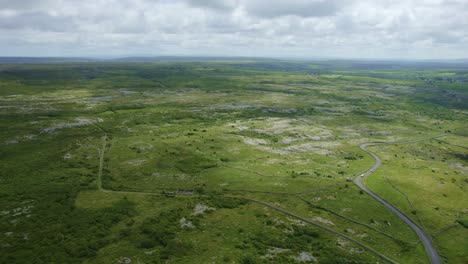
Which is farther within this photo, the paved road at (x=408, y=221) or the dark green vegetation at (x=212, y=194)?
the paved road at (x=408, y=221)

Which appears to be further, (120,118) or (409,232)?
(120,118)

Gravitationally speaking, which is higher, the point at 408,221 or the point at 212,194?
the point at 212,194

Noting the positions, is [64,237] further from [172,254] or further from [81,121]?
[81,121]

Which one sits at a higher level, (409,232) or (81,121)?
(81,121)

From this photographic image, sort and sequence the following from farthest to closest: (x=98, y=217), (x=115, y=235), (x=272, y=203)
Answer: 1. (x=272, y=203)
2. (x=98, y=217)
3. (x=115, y=235)

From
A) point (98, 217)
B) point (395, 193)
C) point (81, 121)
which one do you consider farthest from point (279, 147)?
point (81, 121)

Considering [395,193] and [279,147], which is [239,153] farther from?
[395,193]

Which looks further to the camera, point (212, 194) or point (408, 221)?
point (212, 194)

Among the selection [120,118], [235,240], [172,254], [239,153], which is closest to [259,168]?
[239,153]

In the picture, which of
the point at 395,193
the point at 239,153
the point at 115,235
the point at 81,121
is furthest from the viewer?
the point at 81,121

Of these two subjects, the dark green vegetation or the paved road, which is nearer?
the dark green vegetation
